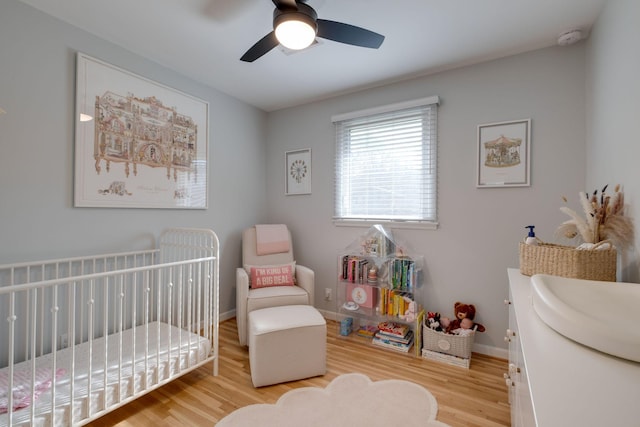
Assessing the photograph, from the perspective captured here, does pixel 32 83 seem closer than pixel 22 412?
No

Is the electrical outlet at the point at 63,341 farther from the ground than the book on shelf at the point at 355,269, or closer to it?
closer to it

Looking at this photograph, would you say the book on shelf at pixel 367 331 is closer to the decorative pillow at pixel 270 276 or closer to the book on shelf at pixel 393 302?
the book on shelf at pixel 393 302

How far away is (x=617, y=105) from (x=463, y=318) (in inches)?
66.5

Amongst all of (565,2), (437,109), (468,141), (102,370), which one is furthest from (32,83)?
(565,2)

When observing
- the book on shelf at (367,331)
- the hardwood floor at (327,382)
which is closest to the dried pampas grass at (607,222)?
the hardwood floor at (327,382)

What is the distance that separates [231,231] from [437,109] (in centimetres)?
238

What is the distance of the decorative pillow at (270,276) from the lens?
2680 mm

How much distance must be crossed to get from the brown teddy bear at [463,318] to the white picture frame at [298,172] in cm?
187

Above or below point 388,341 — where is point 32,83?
above

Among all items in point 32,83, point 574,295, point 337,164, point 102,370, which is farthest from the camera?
point 337,164

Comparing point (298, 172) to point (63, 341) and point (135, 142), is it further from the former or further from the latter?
point (63, 341)

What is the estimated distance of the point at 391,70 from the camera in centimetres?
252

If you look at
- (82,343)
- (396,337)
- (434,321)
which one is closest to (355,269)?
(396,337)

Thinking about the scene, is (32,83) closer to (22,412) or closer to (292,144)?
(22,412)
